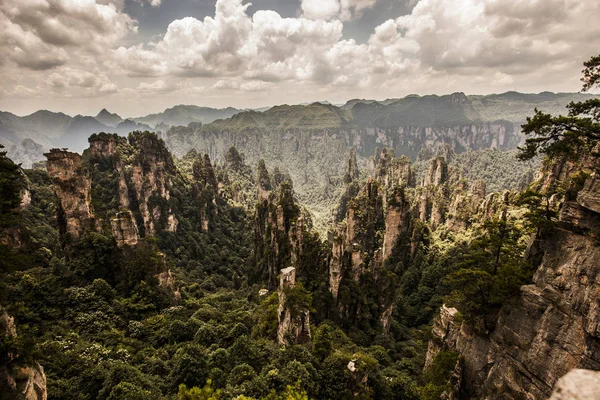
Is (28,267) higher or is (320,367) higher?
(28,267)

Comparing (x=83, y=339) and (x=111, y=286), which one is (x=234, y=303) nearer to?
(x=111, y=286)

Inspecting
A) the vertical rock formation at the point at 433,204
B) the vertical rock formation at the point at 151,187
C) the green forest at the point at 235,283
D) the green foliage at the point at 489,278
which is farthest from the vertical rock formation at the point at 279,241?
the vertical rock formation at the point at 433,204

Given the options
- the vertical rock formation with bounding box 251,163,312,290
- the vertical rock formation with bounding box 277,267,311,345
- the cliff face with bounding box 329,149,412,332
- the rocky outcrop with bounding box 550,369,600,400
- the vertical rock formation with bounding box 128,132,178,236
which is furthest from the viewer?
the vertical rock formation with bounding box 128,132,178,236

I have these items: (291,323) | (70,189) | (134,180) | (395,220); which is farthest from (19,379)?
(134,180)

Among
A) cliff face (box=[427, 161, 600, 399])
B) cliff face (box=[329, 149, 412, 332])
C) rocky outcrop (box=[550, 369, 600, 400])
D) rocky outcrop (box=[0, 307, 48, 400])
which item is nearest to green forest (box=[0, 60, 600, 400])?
rocky outcrop (box=[0, 307, 48, 400])

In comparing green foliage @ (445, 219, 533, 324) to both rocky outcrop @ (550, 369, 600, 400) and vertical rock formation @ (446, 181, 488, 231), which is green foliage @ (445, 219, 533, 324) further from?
vertical rock formation @ (446, 181, 488, 231)

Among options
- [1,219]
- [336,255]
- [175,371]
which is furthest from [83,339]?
[336,255]
